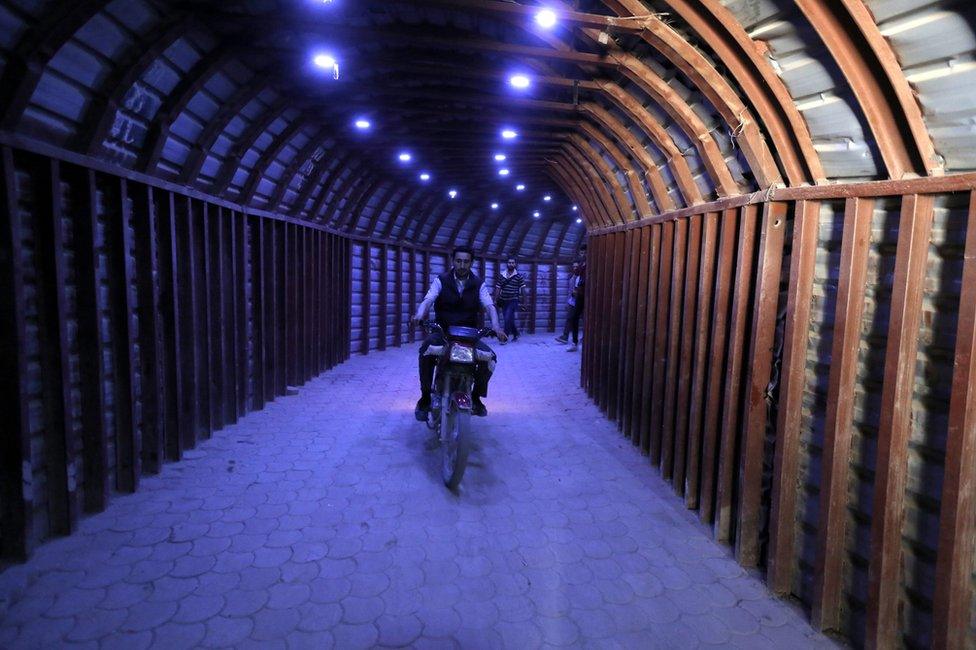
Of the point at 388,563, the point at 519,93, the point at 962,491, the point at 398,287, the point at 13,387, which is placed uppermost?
the point at 519,93

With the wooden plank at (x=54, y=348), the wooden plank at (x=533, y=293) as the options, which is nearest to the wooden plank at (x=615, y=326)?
the wooden plank at (x=54, y=348)

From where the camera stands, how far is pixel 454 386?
4.76 metres

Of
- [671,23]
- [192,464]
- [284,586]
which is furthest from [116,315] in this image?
[671,23]

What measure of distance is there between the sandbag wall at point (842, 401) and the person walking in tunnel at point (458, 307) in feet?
6.10

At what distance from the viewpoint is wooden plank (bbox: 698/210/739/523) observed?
383cm

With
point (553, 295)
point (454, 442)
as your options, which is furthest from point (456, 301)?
point (553, 295)

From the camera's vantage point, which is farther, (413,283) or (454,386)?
(413,283)

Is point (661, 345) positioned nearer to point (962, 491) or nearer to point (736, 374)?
point (736, 374)

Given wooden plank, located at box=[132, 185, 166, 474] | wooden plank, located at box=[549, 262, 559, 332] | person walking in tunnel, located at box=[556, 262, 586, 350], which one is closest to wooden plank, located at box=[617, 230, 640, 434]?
wooden plank, located at box=[132, 185, 166, 474]

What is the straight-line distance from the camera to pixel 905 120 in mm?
2367

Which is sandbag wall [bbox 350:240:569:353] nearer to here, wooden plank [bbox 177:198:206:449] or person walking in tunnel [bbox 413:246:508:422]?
wooden plank [bbox 177:198:206:449]

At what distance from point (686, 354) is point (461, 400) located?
1.96 meters

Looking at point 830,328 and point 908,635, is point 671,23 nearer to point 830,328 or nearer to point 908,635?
point 830,328

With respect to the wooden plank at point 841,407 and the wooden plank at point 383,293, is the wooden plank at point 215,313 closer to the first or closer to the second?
the wooden plank at point 841,407
